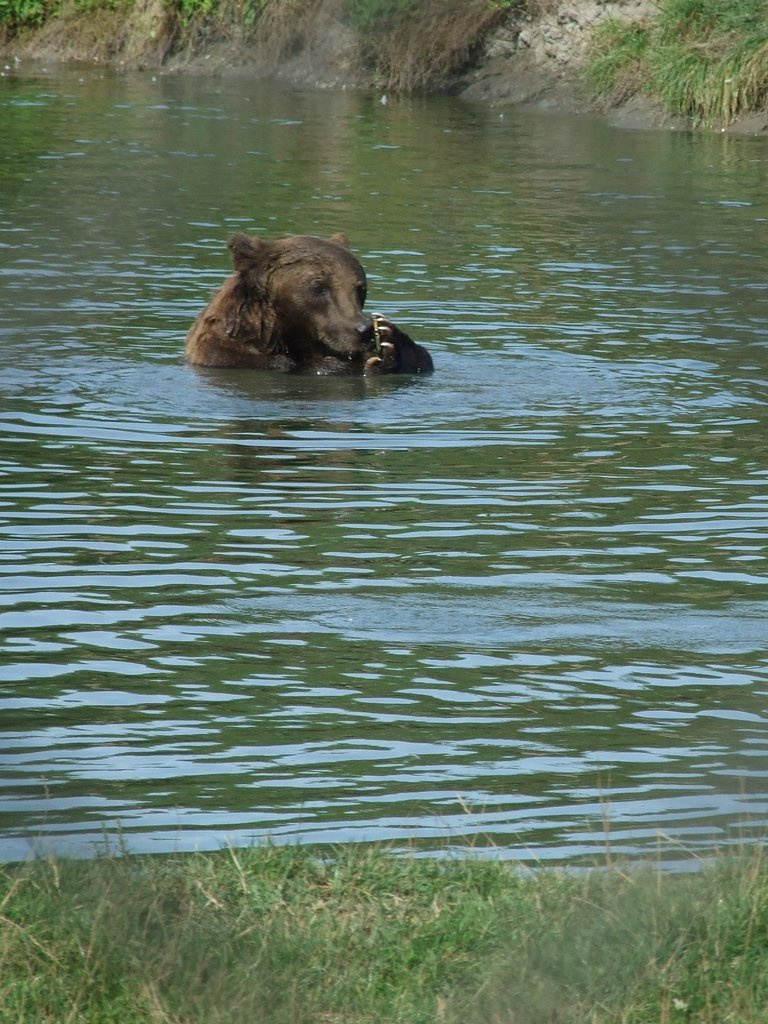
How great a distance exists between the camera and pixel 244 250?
13133mm

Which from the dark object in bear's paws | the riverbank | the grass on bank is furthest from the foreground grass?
the riverbank

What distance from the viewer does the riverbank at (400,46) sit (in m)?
33.7

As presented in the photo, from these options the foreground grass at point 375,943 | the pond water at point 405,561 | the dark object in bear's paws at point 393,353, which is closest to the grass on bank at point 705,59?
the pond water at point 405,561

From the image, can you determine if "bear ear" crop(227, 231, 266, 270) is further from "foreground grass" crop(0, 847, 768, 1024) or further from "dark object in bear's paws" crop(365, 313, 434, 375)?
"foreground grass" crop(0, 847, 768, 1024)

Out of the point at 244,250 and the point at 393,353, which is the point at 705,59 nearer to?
the point at 244,250

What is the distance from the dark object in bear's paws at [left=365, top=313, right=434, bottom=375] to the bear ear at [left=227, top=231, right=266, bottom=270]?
0.98 m

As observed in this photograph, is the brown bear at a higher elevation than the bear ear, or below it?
below

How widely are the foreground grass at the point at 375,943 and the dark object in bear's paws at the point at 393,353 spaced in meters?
8.10

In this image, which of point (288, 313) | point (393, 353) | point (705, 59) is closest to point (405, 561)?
point (393, 353)

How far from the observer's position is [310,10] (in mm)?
39719

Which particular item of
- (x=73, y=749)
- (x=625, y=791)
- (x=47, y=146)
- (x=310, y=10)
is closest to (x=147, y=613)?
(x=73, y=749)

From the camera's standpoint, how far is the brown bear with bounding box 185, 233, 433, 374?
13070 millimetres

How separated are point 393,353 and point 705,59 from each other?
1909 cm

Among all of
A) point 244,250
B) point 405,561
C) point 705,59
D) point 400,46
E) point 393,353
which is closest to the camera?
point 405,561
